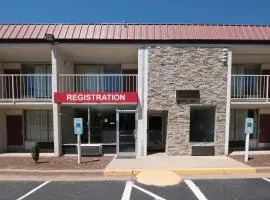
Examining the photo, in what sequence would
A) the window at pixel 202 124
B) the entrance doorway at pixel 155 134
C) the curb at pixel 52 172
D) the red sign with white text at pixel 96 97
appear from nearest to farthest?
1. the curb at pixel 52 172
2. the red sign with white text at pixel 96 97
3. the window at pixel 202 124
4. the entrance doorway at pixel 155 134

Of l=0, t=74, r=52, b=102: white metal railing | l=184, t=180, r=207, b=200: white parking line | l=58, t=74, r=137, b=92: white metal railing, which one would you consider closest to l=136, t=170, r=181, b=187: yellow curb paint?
l=184, t=180, r=207, b=200: white parking line

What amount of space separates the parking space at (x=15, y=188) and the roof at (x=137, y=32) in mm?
7153

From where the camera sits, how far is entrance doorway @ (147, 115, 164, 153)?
14062 mm

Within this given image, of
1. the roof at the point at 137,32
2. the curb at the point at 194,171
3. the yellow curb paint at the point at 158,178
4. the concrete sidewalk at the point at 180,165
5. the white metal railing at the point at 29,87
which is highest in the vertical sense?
the roof at the point at 137,32

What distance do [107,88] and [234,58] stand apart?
7.86m

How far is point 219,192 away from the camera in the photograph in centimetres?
792

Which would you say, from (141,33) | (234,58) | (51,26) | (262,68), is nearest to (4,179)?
(51,26)

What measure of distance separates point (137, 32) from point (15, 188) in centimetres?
927

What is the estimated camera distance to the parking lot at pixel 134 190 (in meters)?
7.63

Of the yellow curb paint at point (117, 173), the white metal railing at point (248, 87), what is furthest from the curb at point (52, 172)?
the white metal railing at point (248, 87)

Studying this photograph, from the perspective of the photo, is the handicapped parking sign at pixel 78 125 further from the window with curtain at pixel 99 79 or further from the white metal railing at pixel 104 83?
the white metal railing at pixel 104 83

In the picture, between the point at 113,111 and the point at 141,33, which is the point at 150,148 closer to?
the point at 113,111

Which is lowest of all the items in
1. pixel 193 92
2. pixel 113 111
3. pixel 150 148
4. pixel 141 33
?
pixel 150 148

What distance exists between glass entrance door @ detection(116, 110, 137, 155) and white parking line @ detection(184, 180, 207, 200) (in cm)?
460
